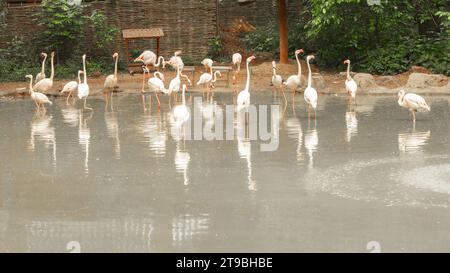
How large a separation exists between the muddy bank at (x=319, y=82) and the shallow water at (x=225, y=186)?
446 centimetres

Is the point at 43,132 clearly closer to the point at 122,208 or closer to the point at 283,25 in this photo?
the point at 122,208

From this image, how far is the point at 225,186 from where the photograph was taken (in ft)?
39.1

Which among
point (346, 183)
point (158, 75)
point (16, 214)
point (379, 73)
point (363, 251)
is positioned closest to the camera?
point (363, 251)

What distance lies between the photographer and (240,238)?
9312mm

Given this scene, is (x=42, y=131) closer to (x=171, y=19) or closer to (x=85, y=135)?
(x=85, y=135)

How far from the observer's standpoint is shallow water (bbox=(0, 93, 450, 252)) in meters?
9.38

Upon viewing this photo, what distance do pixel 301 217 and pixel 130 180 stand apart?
10.4 feet

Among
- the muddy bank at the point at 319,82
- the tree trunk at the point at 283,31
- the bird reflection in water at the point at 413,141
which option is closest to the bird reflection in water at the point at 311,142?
the bird reflection in water at the point at 413,141

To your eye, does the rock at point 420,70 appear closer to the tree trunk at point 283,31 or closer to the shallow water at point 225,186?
the tree trunk at point 283,31

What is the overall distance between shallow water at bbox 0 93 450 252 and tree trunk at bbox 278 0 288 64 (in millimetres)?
8906

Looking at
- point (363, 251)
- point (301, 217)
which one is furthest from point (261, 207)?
point (363, 251)

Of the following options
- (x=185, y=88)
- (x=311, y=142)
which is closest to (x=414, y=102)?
(x=311, y=142)

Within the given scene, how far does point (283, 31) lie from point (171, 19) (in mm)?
4356

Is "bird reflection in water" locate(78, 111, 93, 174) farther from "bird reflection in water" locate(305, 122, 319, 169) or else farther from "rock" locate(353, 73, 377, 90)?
"rock" locate(353, 73, 377, 90)
